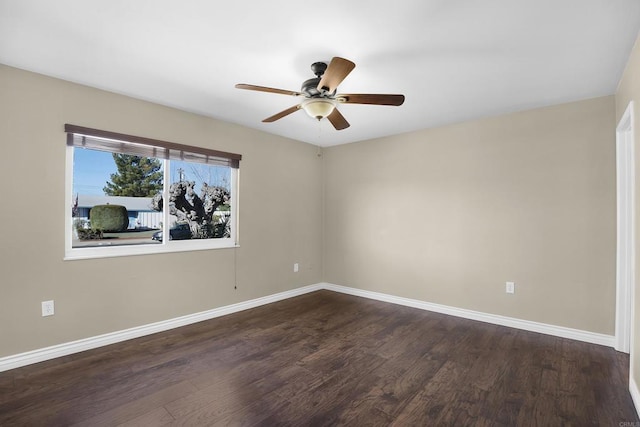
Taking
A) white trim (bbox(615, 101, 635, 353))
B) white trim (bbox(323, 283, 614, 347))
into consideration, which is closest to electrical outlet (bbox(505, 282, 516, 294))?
white trim (bbox(323, 283, 614, 347))

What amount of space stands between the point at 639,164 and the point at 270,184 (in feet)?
12.0

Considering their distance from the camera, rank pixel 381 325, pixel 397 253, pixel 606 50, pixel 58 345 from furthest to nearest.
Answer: pixel 397 253 → pixel 381 325 → pixel 58 345 → pixel 606 50

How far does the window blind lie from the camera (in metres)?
2.79

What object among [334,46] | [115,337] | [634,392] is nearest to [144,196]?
[115,337]

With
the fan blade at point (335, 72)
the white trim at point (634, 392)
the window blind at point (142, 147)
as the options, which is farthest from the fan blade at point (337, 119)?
the white trim at point (634, 392)

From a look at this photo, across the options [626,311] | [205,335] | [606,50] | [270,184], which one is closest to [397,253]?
[270,184]

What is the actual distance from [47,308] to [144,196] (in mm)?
1265

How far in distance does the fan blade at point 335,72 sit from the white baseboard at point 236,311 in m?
2.89

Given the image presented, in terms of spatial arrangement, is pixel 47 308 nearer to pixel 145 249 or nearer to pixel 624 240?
pixel 145 249

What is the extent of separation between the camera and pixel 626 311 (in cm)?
274

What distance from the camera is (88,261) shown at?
2.81 meters

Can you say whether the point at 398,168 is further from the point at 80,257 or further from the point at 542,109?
the point at 80,257

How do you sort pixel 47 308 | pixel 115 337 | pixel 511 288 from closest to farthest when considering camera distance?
pixel 47 308
pixel 115 337
pixel 511 288

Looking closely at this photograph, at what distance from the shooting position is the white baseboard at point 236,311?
2.54 meters
